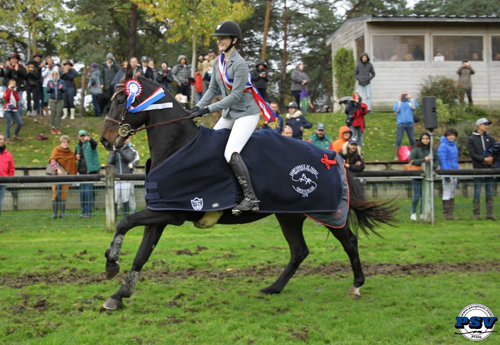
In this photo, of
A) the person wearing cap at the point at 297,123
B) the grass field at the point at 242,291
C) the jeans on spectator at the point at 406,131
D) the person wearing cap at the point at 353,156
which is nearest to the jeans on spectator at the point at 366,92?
the jeans on spectator at the point at 406,131

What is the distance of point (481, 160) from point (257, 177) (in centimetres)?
887

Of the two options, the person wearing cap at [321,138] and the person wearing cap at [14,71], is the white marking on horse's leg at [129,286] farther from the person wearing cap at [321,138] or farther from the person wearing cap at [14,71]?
the person wearing cap at [14,71]

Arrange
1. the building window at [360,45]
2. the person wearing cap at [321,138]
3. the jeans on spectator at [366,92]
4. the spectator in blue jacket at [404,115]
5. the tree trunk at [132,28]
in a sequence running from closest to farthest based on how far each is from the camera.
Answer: the person wearing cap at [321,138] < the spectator in blue jacket at [404,115] < the jeans on spectator at [366,92] < the building window at [360,45] < the tree trunk at [132,28]

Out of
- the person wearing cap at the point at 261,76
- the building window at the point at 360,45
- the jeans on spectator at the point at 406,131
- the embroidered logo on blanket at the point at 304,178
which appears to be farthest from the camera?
the building window at the point at 360,45

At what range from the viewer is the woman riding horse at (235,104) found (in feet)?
21.8

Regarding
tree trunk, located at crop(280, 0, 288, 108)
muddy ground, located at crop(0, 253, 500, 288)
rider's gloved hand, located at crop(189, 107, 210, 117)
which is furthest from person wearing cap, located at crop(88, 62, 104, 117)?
tree trunk, located at crop(280, 0, 288, 108)

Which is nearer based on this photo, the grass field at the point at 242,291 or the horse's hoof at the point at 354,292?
the grass field at the point at 242,291

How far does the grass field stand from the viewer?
5.70 metres

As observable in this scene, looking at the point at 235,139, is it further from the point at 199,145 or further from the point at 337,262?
the point at 337,262

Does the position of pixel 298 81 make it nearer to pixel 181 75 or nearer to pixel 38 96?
pixel 181 75

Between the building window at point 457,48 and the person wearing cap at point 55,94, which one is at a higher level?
the building window at point 457,48

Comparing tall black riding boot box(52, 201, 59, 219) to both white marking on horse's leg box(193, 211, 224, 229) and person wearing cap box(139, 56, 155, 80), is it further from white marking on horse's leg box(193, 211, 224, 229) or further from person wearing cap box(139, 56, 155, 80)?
person wearing cap box(139, 56, 155, 80)

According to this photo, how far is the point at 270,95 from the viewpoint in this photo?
38.4m

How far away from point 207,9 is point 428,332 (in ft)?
65.2
